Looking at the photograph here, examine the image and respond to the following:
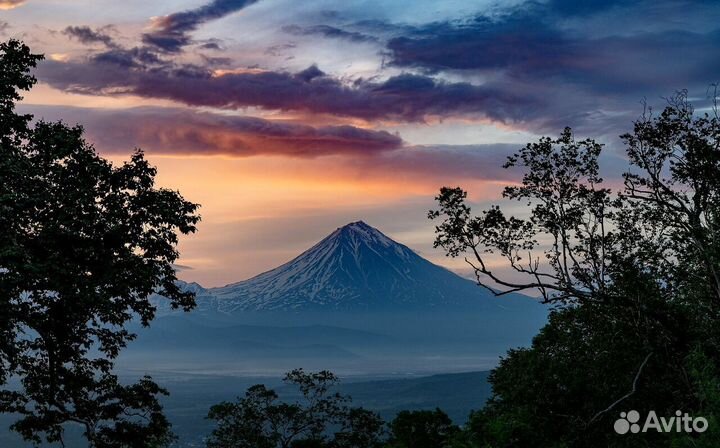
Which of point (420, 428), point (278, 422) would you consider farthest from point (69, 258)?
point (278, 422)

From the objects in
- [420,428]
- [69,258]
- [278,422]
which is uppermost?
[69,258]

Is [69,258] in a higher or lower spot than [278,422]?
higher

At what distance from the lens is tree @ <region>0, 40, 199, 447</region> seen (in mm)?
22406

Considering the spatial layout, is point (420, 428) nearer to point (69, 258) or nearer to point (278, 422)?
point (278, 422)

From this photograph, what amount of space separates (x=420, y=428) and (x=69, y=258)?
24442 millimetres

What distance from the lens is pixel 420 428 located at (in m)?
41.8

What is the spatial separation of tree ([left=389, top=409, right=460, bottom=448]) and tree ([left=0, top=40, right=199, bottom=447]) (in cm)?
1760

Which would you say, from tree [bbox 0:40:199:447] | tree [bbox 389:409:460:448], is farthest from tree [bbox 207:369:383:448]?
tree [bbox 0:40:199:447]

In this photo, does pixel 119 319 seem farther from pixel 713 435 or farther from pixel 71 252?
pixel 713 435

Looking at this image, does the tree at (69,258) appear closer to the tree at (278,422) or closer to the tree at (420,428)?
the tree at (420,428)

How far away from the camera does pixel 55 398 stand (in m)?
26.2

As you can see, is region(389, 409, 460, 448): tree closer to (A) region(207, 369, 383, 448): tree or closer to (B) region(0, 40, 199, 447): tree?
(A) region(207, 369, 383, 448): tree

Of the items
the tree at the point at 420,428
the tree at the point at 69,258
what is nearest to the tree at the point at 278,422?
the tree at the point at 420,428

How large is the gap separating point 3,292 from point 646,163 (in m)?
22.0
